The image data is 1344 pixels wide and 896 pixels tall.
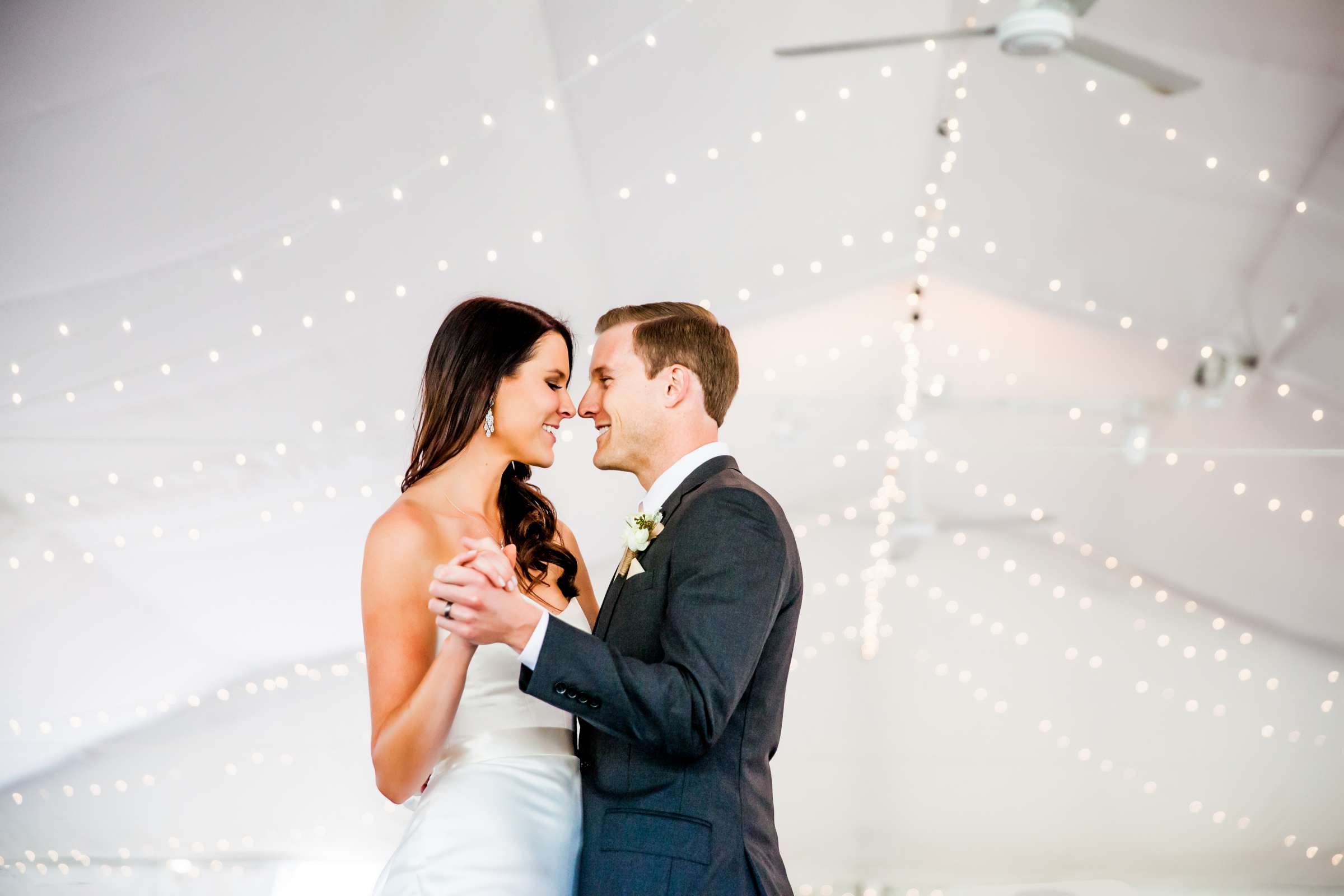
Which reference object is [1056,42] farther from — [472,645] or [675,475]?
[472,645]

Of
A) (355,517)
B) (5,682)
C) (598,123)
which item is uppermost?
(598,123)

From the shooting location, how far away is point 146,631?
167 inches

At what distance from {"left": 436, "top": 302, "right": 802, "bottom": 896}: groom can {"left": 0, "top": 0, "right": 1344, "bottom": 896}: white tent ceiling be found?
2.38 m

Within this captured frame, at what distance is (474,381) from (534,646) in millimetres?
764

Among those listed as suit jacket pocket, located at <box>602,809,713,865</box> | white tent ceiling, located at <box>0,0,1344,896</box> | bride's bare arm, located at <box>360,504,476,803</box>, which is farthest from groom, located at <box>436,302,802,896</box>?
white tent ceiling, located at <box>0,0,1344,896</box>

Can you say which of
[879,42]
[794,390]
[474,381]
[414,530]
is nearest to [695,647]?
[414,530]

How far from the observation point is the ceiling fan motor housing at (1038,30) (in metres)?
3.03

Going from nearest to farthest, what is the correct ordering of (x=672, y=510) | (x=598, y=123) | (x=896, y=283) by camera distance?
(x=672, y=510), (x=598, y=123), (x=896, y=283)

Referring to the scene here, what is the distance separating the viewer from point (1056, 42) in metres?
3.05

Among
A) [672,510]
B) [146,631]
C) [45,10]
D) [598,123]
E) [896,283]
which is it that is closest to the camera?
[672,510]

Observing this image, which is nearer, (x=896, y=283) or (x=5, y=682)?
(x=5, y=682)

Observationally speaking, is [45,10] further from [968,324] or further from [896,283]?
[968,324]

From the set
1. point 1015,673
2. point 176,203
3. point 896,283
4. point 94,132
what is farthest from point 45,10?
point 1015,673

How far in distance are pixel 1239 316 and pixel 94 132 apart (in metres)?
4.14
